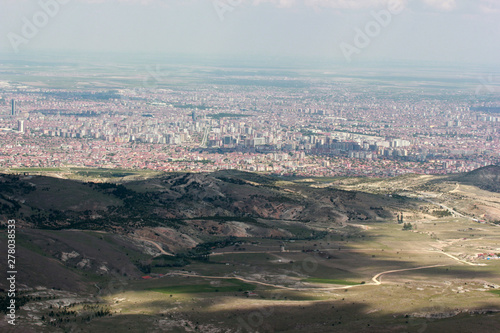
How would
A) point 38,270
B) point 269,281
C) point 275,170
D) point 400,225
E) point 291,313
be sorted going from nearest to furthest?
point 291,313
point 38,270
point 269,281
point 400,225
point 275,170

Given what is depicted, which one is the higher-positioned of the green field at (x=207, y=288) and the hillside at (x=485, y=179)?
the green field at (x=207, y=288)

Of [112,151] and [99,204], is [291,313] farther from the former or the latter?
[112,151]

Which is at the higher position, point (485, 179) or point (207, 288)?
point (207, 288)

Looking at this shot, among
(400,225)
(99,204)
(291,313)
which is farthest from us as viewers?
(400,225)

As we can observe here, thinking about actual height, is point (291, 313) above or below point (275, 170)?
above

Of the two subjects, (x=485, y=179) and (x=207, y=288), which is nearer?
(x=207, y=288)

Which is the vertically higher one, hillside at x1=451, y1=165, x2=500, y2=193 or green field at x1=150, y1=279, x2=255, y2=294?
green field at x1=150, y1=279, x2=255, y2=294

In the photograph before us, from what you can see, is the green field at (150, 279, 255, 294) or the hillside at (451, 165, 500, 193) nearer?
the green field at (150, 279, 255, 294)

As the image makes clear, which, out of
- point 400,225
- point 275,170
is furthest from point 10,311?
point 275,170

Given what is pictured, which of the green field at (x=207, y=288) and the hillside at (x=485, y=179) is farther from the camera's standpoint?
the hillside at (x=485, y=179)

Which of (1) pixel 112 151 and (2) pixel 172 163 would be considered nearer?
(2) pixel 172 163
